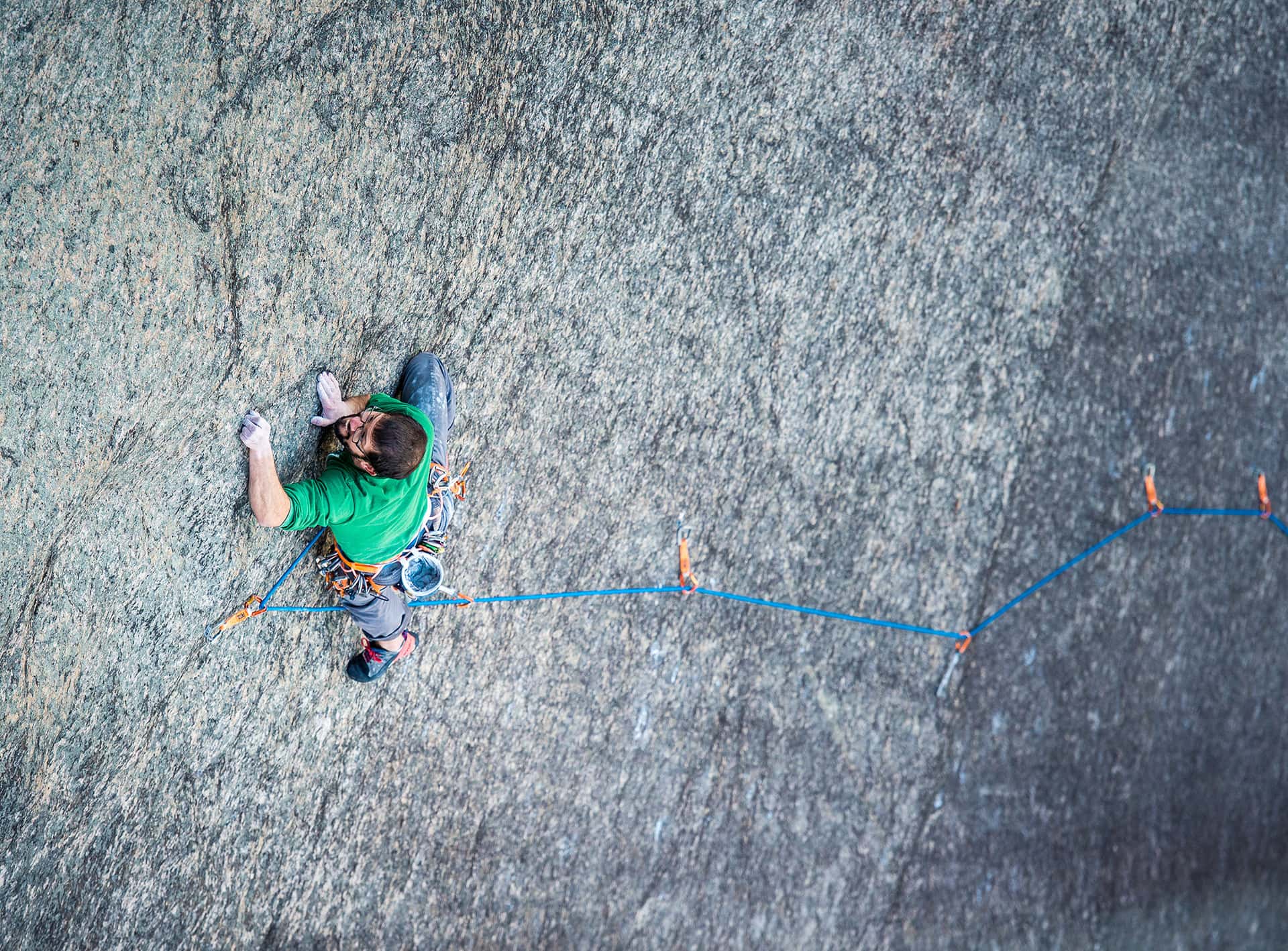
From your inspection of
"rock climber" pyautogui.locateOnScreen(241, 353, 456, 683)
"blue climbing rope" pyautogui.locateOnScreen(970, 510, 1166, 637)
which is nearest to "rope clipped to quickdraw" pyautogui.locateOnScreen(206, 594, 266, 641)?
"rock climber" pyautogui.locateOnScreen(241, 353, 456, 683)

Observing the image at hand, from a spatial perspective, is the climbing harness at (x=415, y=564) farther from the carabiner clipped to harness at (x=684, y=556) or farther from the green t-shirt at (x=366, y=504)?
the carabiner clipped to harness at (x=684, y=556)

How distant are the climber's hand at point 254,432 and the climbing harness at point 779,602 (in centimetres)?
45

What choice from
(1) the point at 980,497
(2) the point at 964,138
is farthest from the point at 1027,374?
(2) the point at 964,138

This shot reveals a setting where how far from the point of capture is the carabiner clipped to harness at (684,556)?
355cm

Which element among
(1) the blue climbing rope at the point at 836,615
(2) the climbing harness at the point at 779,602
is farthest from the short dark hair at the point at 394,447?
(1) the blue climbing rope at the point at 836,615

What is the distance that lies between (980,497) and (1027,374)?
52 centimetres

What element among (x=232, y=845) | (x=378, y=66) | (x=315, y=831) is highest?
(x=378, y=66)

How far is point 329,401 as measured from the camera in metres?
2.71

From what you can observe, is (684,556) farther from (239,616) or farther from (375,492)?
(239,616)

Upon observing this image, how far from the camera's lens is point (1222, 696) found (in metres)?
4.75

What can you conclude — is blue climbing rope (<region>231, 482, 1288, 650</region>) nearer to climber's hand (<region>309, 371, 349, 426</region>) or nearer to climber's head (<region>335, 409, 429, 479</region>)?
climber's hand (<region>309, 371, 349, 426</region>)

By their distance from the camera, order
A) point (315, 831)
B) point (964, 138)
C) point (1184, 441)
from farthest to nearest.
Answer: point (1184, 441) → point (964, 138) → point (315, 831)

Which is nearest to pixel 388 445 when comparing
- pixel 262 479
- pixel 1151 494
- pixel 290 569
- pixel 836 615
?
pixel 262 479

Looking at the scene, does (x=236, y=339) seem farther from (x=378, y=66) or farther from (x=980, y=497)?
(x=980, y=497)
